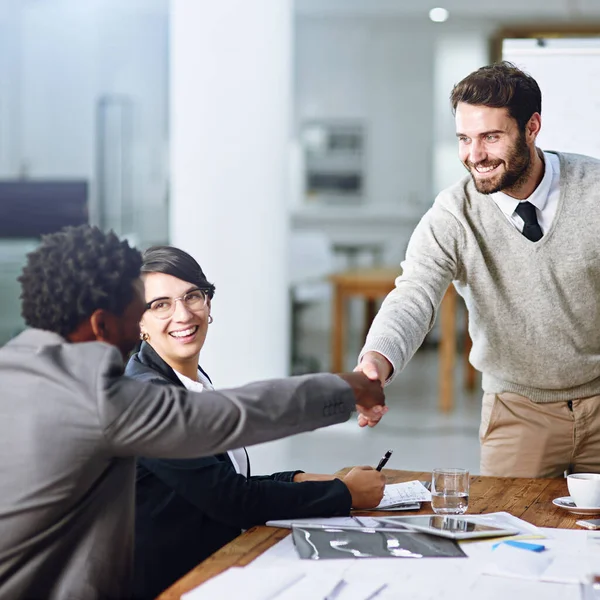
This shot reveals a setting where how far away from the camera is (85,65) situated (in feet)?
26.0

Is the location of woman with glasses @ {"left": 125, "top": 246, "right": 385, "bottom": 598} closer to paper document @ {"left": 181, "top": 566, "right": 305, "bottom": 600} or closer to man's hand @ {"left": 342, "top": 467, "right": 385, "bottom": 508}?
man's hand @ {"left": 342, "top": 467, "right": 385, "bottom": 508}

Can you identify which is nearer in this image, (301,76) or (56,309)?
(56,309)

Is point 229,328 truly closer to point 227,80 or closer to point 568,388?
point 227,80

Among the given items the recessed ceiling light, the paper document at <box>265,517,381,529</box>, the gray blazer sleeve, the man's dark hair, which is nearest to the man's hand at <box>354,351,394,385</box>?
the paper document at <box>265,517,381,529</box>

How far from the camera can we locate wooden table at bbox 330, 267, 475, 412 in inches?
219


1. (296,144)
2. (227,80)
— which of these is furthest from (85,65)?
(227,80)

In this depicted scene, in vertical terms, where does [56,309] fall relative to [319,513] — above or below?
above

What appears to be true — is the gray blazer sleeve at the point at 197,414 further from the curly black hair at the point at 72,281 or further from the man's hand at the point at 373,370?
the man's hand at the point at 373,370

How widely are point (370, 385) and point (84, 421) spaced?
57 cm

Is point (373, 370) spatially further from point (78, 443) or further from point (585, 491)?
point (78, 443)

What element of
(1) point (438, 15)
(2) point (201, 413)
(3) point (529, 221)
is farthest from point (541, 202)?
(1) point (438, 15)

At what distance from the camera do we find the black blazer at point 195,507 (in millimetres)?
1580

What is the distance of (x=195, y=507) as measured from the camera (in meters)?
1.65

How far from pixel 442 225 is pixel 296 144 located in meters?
7.16
